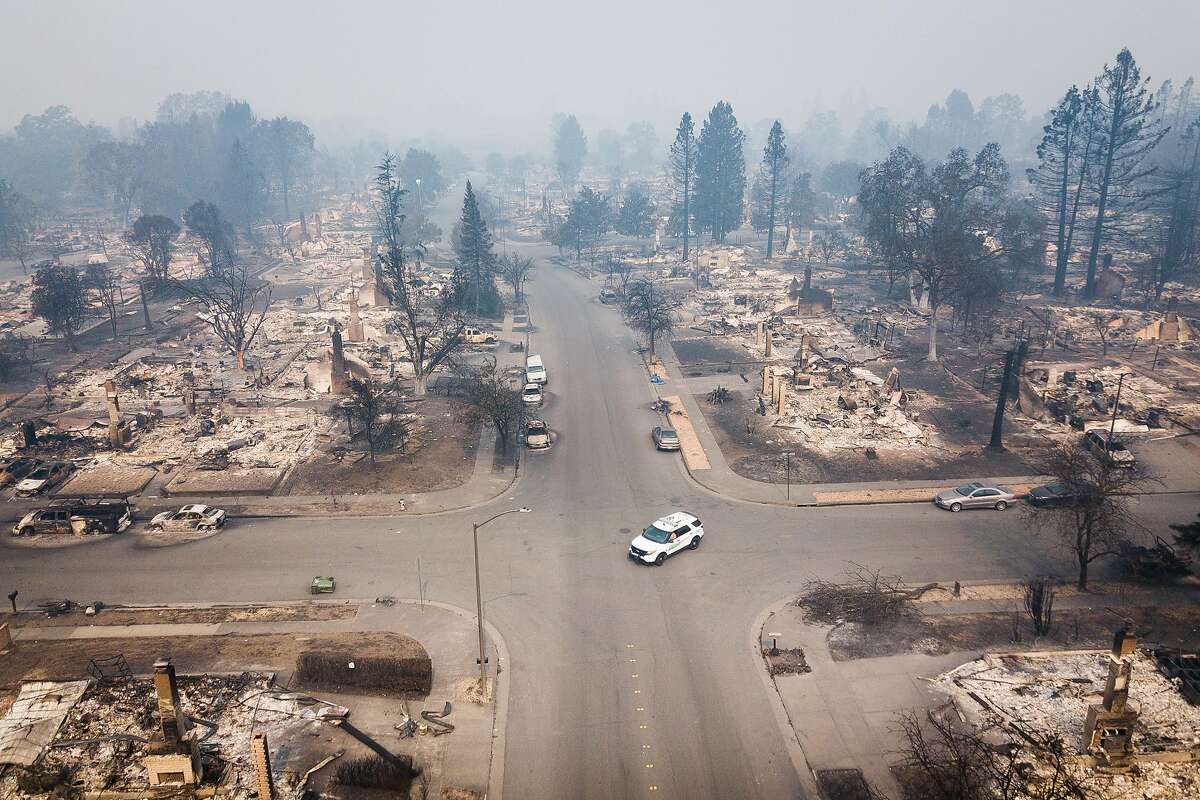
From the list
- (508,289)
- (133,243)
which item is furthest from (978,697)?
(133,243)

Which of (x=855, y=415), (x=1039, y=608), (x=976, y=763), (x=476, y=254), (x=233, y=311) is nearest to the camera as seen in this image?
(x=976, y=763)

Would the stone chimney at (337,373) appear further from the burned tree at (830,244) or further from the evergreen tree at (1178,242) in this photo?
the evergreen tree at (1178,242)

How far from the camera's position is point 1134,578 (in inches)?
1276

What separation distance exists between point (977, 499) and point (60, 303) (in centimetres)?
6866

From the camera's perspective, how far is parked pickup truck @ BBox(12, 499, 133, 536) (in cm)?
3719

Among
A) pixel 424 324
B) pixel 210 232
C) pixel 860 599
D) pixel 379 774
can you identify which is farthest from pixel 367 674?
pixel 210 232

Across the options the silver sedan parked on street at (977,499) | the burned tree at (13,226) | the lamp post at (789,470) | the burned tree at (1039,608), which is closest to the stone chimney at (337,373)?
the lamp post at (789,470)

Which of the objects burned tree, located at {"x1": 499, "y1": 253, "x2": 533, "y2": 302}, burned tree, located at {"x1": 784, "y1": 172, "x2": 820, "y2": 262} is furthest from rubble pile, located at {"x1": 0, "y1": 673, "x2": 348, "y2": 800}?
burned tree, located at {"x1": 784, "y1": 172, "x2": 820, "y2": 262}

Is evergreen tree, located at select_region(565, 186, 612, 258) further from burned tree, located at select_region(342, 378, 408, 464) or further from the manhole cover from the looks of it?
the manhole cover

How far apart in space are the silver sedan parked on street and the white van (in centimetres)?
2873

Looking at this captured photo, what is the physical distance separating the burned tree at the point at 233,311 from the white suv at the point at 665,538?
39.2m

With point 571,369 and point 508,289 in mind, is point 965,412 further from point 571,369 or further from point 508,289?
point 508,289

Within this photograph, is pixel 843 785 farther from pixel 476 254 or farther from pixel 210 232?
pixel 210 232

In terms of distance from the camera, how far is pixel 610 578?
32938mm
